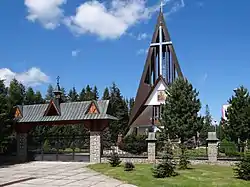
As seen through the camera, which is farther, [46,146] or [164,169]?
[46,146]

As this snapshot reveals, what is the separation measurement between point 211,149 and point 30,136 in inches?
498

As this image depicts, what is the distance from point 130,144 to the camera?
85.7 ft

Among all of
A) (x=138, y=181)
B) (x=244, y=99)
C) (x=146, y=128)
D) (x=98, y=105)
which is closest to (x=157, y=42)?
(x=146, y=128)

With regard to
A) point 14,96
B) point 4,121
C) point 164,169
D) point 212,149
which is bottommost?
point 164,169

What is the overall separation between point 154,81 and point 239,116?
17414mm

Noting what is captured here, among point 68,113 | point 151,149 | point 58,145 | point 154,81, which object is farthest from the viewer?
point 154,81

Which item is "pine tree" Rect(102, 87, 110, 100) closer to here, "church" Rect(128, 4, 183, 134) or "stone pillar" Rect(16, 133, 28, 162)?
"church" Rect(128, 4, 183, 134)

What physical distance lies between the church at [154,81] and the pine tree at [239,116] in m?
12.2

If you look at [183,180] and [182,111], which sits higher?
[182,111]

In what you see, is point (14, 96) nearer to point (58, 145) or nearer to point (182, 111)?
point (58, 145)

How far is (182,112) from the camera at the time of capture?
23359 millimetres

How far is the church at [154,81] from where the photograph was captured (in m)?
39.8

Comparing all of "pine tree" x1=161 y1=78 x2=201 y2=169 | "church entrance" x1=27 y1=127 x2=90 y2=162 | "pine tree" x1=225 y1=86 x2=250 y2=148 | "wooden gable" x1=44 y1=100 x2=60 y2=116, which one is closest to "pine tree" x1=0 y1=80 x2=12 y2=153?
"church entrance" x1=27 y1=127 x2=90 y2=162

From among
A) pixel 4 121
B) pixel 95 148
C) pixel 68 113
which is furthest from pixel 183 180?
pixel 4 121
